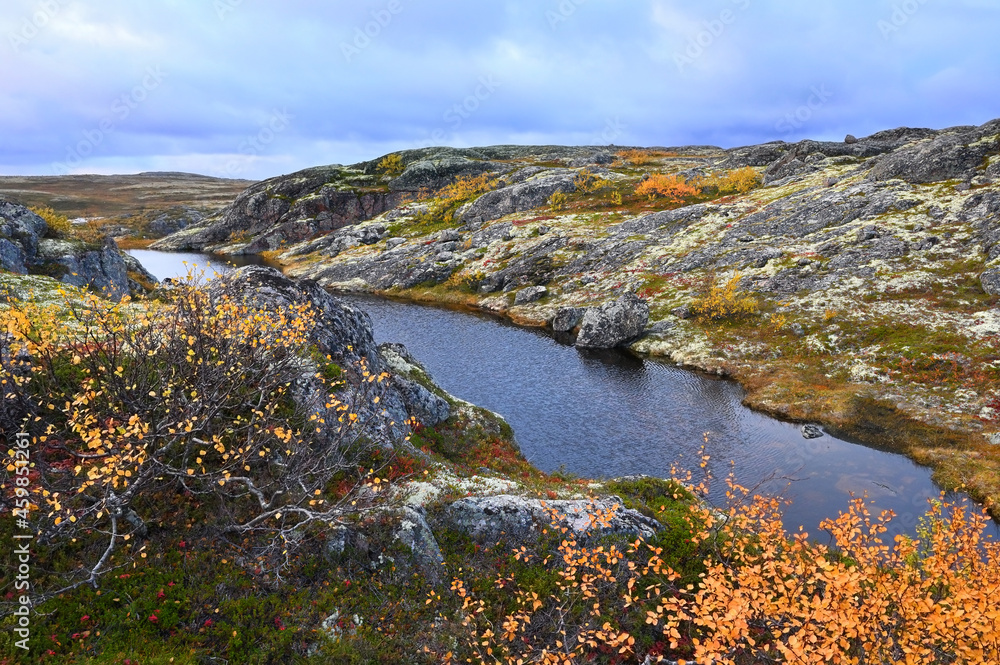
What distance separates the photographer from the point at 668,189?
419 ft

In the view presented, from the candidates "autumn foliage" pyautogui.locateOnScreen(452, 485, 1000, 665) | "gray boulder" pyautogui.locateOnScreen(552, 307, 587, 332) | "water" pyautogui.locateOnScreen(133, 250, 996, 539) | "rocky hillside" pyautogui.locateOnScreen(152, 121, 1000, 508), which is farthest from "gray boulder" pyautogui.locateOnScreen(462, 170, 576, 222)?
"autumn foliage" pyautogui.locateOnScreen(452, 485, 1000, 665)

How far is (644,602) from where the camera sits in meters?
18.0

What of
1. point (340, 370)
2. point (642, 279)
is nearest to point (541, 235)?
point (642, 279)

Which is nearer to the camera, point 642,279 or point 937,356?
point 937,356

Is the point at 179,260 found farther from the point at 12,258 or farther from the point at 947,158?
the point at 947,158

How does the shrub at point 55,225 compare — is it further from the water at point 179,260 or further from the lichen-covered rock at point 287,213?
the lichen-covered rock at point 287,213

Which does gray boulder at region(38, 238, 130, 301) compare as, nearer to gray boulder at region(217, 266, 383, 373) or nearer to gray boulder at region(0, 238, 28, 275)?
gray boulder at region(0, 238, 28, 275)

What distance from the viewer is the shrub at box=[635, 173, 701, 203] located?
12525 cm

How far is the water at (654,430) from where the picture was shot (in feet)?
114

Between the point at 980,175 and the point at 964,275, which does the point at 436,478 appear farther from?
the point at 980,175

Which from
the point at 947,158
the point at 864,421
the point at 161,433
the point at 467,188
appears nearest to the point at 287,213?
the point at 467,188

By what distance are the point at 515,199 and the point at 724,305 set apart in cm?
8748

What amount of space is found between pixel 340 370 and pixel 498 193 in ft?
418

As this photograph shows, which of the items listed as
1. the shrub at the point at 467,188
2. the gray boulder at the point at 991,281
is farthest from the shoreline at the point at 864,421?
the shrub at the point at 467,188
